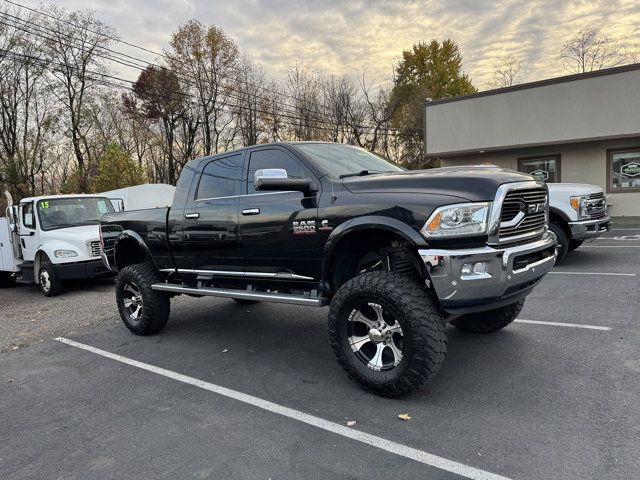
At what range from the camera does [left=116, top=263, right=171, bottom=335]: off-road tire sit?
18.4ft

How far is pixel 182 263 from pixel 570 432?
422 cm

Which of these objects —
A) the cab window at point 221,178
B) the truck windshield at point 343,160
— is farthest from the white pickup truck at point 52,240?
the truck windshield at point 343,160

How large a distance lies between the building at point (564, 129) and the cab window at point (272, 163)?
1520 cm

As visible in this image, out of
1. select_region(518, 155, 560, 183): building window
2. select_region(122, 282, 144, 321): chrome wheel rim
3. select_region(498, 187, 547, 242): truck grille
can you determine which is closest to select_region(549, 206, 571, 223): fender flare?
select_region(498, 187, 547, 242): truck grille

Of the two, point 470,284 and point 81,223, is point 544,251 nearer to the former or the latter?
point 470,284

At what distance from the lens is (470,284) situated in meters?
3.21

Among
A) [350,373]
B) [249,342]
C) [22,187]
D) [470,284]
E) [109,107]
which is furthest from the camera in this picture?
[109,107]

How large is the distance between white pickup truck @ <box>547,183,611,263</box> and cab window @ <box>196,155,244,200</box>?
6.11 metres

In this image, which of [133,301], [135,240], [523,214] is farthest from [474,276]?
[133,301]

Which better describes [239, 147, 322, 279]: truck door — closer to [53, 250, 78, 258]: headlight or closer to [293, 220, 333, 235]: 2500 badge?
[293, 220, 333, 235]: 2500 badge

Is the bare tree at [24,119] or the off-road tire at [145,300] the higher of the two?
the bare tree at [24,119]

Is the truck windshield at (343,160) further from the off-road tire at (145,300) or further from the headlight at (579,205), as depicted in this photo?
the headlight at (579,205)

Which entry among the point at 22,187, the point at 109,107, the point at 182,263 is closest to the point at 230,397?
the point at 182,263

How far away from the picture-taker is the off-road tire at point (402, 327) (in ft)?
10.9
